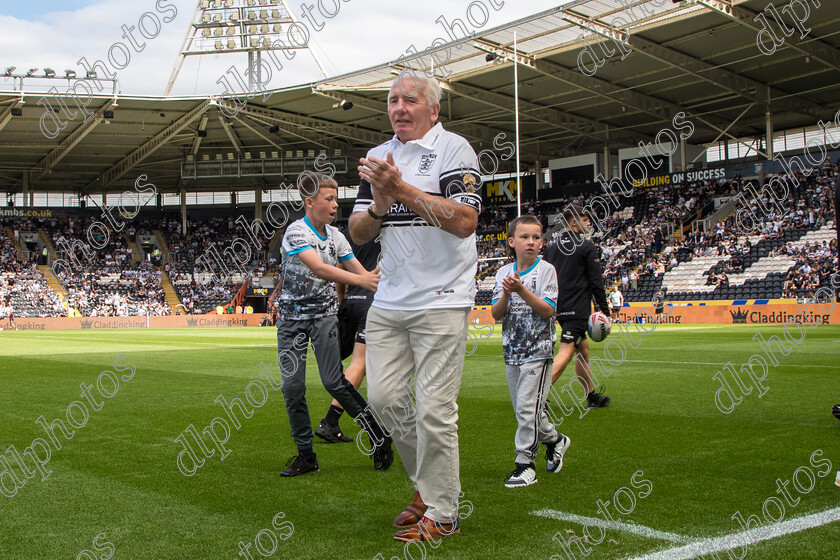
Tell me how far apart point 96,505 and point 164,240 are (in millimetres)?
56149

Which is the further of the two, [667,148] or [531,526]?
[667,148]

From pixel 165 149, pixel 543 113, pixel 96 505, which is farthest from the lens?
pixel 165 149

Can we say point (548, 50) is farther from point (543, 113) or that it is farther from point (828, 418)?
point (828, 418)

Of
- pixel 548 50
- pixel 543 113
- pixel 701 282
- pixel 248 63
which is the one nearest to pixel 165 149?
pixel 248 63

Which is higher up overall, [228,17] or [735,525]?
[228,17]

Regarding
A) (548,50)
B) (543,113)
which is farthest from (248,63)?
(548,50)

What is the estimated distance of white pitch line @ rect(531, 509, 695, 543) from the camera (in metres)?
3.57

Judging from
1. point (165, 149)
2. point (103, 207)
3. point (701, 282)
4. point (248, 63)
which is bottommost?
point (701, 282)

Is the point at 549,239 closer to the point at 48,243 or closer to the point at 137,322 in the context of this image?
the point at 137,322

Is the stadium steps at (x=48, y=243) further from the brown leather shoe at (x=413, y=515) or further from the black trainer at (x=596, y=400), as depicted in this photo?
the brown leather shoe at (x=413, y=515)

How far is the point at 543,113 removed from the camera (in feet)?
134

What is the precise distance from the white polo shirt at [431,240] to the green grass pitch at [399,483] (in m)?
1.14

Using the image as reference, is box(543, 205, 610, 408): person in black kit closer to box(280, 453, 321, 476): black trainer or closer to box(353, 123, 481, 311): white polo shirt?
box(280, 453, 321, 476): black trainer

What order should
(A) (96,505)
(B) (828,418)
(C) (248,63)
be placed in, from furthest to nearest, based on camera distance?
(C) (248,63) < (B) (828,418) < (A) (96,505)
